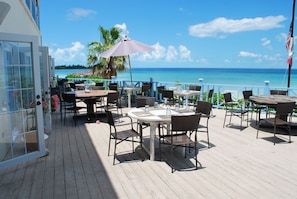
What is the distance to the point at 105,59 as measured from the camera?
39.1 feet

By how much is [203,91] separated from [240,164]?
468 cm

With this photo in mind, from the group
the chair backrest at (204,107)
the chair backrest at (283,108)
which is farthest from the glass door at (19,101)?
the chair backrest at (283,108)

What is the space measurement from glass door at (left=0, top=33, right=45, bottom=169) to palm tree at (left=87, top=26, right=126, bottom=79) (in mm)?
8635

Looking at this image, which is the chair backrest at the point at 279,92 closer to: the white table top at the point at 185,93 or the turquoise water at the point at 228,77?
the white table top at the point at 185,93

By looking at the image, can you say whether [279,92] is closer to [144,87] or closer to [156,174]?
[144,87]

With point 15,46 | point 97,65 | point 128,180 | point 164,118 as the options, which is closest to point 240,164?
point 164,118

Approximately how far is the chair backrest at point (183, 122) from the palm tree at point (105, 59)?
30.7 ft

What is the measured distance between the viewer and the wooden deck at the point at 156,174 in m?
2.47

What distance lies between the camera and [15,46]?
3.17m

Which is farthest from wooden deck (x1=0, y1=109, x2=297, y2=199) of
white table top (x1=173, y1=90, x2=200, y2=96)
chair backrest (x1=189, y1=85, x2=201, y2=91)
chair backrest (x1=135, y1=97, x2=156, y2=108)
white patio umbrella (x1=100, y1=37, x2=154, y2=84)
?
chair backrest (x1=189, y1=85, x2=201, y2=91)

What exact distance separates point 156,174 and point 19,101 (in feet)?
7.44

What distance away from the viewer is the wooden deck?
2.47m

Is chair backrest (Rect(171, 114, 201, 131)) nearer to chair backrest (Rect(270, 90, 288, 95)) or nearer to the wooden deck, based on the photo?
the wooden deck

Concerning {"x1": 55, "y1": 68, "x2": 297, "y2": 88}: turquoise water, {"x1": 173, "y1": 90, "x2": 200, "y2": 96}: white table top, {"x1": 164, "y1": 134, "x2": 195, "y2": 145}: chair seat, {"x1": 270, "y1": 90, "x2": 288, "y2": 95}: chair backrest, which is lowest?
{"x1": 164, "y1": 134, "x2": 195, "y2": 145}: chair seat
